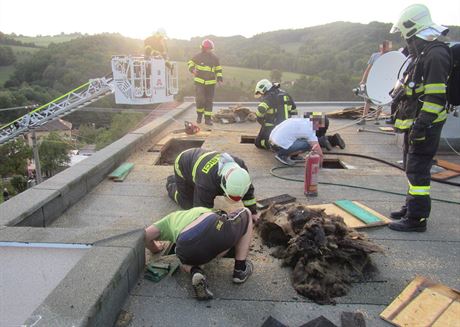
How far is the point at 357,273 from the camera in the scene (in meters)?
3.12

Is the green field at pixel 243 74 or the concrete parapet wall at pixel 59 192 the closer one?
the concrete parapet wall at pixel 59 192

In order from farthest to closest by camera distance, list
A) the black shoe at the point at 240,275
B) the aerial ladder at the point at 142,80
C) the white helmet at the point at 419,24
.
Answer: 1. the aerial ladder at the point at 142,80
2. the white helmet at the point at 419,24
3. the black shoe at the point at 240,275

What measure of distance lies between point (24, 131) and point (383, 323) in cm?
1579

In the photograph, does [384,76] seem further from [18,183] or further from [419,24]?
[18,183]

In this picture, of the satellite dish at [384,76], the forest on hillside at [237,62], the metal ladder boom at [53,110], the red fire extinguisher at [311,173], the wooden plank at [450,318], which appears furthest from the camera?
the forest on hillside at [237,62]

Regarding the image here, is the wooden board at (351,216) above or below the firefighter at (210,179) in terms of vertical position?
below

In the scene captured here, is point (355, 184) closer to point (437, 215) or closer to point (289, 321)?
point (437, 215)

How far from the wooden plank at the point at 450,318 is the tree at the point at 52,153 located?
3878 cm

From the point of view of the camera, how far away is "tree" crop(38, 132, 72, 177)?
1483 inches

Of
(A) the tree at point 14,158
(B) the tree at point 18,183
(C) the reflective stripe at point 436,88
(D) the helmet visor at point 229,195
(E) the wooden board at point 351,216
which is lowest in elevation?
(B) the tree at point 18,183

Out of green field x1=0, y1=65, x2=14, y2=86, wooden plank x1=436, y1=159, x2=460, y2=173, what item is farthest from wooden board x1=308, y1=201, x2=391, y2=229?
green field x1=0, y1=65, x2=14, y2=86

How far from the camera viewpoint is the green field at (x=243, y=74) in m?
47.1

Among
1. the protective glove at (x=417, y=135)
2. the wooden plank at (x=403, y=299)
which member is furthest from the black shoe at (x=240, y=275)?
the protective glove at (x=417, y=135)

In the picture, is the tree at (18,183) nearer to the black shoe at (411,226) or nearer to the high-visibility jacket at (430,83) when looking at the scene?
the black shoe at (411,226)
